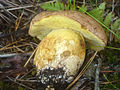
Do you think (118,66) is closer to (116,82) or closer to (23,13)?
(116,82)

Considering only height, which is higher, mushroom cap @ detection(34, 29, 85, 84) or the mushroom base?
mushroom cap @ detection(34, 29, 85, 84)

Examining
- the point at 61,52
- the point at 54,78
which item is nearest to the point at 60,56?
the point at 61,52

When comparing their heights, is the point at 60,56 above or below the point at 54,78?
above

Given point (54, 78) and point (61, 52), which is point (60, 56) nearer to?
point (61, 52)

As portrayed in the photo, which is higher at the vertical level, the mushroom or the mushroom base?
the mushroom

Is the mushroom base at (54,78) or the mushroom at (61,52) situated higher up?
the mushroom at (61,52)

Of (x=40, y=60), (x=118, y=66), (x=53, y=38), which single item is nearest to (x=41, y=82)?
(x=40, y=60)
